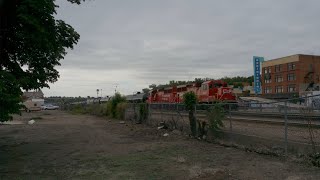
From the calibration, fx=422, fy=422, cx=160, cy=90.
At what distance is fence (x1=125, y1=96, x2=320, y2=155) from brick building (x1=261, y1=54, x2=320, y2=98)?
86.6 meters

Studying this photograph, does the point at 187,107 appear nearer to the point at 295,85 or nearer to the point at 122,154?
the point at 122,154

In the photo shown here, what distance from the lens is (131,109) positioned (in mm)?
38125

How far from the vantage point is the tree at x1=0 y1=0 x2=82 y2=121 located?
1366 cm

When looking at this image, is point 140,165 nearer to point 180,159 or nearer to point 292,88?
point 180,159

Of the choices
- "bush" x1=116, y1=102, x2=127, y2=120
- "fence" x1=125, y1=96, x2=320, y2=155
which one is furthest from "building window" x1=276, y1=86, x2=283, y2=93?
"fence" x1=125, y1=96, x2=320, y2=155

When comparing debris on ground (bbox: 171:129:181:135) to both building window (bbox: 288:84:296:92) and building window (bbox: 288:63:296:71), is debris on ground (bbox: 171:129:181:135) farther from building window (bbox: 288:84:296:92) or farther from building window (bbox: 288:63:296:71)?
building window (bbox: 288:63:296:71)

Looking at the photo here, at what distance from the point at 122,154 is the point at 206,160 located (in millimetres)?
3494

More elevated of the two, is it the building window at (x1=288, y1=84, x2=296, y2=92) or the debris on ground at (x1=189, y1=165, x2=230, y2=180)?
the building window at (x1=288, y1=84, x2=296, y2=92)

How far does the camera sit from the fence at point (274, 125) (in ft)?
38.3

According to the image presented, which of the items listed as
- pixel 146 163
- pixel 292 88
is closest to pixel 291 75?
pixel 292 88

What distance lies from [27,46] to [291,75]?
99567mm

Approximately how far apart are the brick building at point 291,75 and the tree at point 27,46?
90.4 metres

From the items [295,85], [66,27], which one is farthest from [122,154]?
[295,85]

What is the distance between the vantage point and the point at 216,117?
16891 mm
